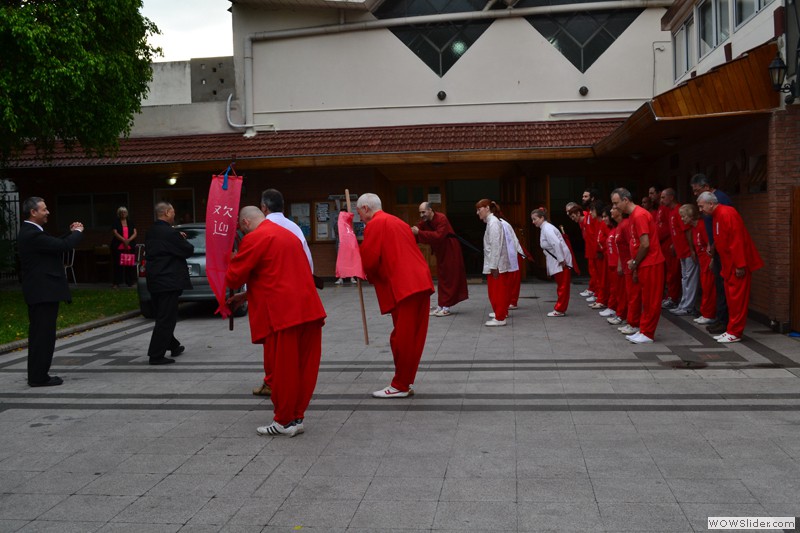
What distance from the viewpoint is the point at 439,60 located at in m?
20.7

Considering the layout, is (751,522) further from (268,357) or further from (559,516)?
(268,357)

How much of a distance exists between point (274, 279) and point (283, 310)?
26cm

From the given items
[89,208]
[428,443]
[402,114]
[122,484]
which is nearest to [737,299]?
[428,443]

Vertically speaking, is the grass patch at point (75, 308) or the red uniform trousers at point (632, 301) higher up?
the red uniform trousers at point (632, 301)

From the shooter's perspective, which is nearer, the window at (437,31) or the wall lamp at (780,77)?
the wall lamp at (780,77)

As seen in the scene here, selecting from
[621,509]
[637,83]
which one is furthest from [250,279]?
[637,83]

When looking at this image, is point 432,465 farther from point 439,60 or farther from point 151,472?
point 439,60

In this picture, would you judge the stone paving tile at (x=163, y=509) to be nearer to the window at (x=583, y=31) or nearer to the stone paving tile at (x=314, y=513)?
the stone paving tile at (x=314, y=513)

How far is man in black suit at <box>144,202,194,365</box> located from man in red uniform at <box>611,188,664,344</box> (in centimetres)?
550

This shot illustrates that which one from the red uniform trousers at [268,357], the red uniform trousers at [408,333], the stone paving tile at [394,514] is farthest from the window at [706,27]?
the stone paving tile at [394,514]

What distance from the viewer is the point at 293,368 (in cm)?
623

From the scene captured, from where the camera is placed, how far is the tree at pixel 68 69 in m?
13.9

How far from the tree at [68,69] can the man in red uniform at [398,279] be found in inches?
356

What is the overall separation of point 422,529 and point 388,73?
1769 cm
